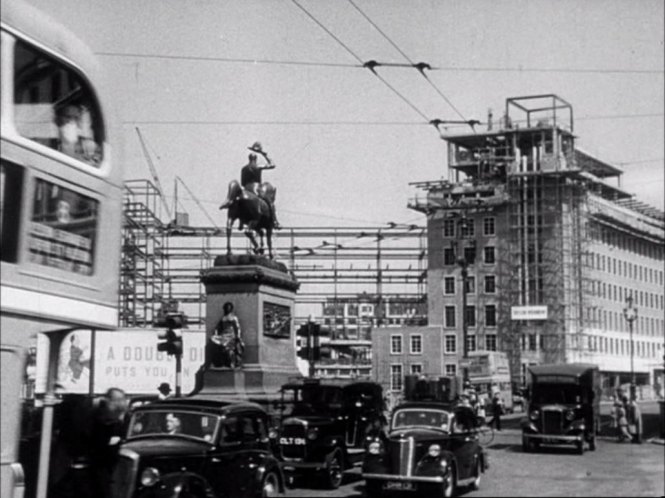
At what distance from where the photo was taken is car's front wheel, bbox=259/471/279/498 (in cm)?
1231

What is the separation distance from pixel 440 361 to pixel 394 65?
5677 cm

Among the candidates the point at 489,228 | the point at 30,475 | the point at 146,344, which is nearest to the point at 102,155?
the point at 30,475

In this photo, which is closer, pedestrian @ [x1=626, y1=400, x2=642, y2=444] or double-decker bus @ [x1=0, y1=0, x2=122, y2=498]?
double-decker bus @ [x1=0, y1=0, x2=122, y2=498]

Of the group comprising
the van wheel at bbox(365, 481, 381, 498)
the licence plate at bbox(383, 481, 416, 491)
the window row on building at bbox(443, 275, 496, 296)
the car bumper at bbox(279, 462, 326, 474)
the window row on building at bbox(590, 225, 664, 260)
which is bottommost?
the van wheel at bbox(365, 481, 381, 498)

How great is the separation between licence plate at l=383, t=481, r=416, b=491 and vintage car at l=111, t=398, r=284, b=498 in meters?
1.99

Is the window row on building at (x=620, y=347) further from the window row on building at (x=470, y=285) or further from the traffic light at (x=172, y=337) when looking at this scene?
the traffic light at (x=172, y=337)

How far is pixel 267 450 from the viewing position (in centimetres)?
1274

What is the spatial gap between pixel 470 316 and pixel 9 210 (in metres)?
59.3

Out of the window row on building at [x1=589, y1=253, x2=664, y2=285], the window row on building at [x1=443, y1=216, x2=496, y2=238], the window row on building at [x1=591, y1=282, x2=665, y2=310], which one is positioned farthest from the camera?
the window row on building at [x1=443, y1=216, x2=496, y2=238]

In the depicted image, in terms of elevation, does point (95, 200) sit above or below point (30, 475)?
above

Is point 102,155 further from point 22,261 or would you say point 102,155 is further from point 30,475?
point 30,475

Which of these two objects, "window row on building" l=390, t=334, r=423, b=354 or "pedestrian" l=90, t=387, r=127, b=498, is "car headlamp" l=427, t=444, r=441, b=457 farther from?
"window row on building" l=390, t=334, r=423, b=354

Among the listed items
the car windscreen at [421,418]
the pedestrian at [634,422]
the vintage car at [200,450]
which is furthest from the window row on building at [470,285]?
the vintage car at [200,450]

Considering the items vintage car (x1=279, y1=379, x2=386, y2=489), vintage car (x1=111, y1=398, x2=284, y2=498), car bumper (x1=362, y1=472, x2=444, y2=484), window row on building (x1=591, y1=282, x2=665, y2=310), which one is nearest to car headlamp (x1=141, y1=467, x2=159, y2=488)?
vintage car (x1=111, y1=398, x2=284, y2=498)
